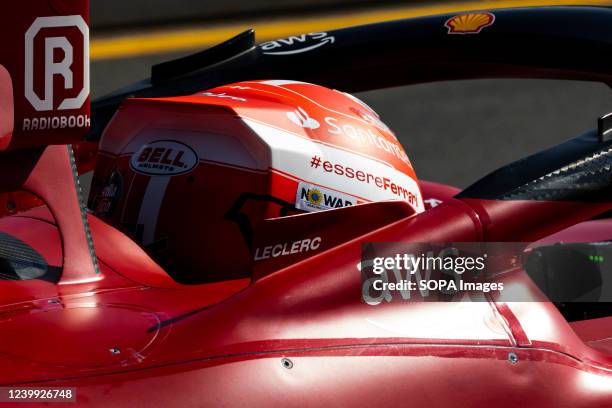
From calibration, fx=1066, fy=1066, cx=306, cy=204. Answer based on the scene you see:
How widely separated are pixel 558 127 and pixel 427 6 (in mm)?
1306

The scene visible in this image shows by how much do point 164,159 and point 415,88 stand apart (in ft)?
13.4

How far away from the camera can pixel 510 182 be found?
1.79 m

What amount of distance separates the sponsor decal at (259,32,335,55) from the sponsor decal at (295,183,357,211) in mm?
732

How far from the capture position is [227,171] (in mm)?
1962

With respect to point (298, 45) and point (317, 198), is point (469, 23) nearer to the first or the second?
point (298, 45)

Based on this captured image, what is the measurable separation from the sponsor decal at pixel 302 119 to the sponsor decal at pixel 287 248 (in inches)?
13.4

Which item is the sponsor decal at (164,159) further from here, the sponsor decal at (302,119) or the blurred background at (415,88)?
the blurred background at (415,88)

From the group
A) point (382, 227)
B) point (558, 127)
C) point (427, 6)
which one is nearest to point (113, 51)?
point (427, 6)

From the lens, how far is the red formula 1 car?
63.2 inches

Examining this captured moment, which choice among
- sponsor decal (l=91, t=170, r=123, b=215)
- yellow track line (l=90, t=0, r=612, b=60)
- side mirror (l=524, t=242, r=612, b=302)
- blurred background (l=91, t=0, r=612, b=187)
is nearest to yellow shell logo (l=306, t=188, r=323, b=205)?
sponsor decal (l=91, t=170, r=123, b=215)

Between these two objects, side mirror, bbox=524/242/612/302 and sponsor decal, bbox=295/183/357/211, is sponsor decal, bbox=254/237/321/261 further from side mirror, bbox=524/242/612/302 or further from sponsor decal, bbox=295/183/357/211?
side mirror, bbox=524/242/612/302

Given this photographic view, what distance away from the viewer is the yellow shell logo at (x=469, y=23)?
2512 mm

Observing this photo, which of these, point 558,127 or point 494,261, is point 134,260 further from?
point 558,127

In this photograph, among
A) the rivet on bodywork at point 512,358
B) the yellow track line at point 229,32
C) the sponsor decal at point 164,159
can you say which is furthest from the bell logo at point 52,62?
the yellow track line at point 229,32
